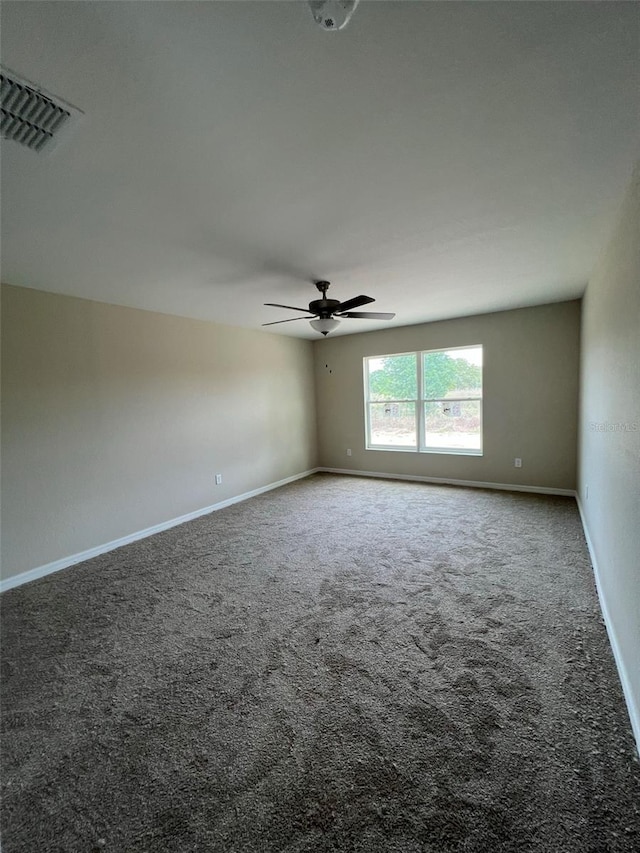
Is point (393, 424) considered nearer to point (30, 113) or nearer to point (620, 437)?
point (620, 437)

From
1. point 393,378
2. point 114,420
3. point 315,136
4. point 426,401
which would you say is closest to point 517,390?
point 426,401

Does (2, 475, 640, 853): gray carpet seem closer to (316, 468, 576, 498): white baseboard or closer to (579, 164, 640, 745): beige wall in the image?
(579, 164, 640, 745): beige wall

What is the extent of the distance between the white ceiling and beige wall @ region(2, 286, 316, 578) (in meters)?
0.70

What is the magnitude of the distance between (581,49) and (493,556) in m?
A: 3.07

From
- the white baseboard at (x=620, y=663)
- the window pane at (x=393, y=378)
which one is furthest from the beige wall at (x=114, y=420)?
the white baseboard at (x=620, y=663)

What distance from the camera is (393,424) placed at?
5.87m

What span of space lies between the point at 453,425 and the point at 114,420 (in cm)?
450

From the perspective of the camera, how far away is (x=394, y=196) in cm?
184

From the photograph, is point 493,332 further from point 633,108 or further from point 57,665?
point 57,665

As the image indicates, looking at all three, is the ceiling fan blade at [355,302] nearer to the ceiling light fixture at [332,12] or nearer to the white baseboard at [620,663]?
the ceiling light fixture at [332,12]

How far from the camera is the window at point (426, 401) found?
5.14 meters

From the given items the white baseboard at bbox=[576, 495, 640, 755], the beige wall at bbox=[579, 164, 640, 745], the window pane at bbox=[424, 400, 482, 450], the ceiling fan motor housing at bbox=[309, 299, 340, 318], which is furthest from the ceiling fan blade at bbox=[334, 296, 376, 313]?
the window pane at bbox=[424, 400, 482, 450]

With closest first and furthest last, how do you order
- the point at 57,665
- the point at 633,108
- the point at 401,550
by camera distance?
the point at 633,108 → the point at 57,665 → the point at 401,550

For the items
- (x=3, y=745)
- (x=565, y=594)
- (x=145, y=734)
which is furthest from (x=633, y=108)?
(x=3, y=745)
